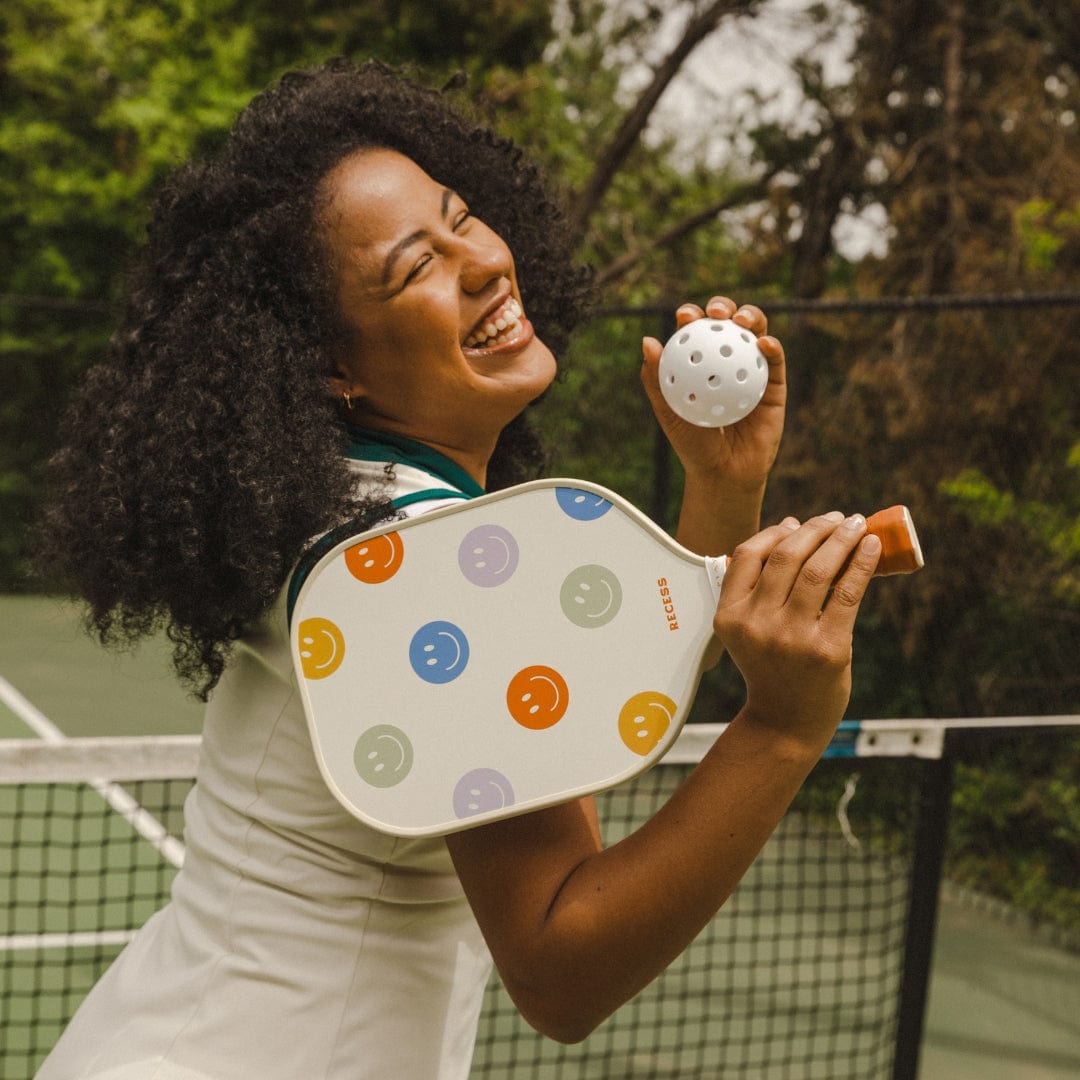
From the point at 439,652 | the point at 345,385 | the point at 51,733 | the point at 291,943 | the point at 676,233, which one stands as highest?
the point at 676,233

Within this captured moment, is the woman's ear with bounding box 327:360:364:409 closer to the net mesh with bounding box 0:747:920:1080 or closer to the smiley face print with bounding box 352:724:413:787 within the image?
the smiley face print with bounding box 352:724:413:787

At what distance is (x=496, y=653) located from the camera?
1.01m

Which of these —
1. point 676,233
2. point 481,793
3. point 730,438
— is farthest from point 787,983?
point 676,233

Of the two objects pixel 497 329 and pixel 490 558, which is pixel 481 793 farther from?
pixel 497 329

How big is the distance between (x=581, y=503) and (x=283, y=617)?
298 mm

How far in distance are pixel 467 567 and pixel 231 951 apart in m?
0.43

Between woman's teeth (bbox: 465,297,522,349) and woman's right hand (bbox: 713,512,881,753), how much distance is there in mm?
444

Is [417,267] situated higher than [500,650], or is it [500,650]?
[417,267]

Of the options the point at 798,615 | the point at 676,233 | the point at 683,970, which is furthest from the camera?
the point at 676,233

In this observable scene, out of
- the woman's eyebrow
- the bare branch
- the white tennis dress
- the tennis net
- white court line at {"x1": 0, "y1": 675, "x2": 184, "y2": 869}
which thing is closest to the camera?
the white tennis dress

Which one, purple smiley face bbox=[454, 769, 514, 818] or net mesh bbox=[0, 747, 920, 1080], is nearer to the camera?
purple smiley face bbox=[454, 769, 514, 818]

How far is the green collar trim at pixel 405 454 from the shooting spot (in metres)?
1.23

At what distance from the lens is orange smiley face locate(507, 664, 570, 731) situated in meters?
0.99

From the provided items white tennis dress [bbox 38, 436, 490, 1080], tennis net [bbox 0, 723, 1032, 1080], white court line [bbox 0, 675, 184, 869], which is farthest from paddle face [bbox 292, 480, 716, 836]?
white court line [bbox 0, 675, 184, 869]
